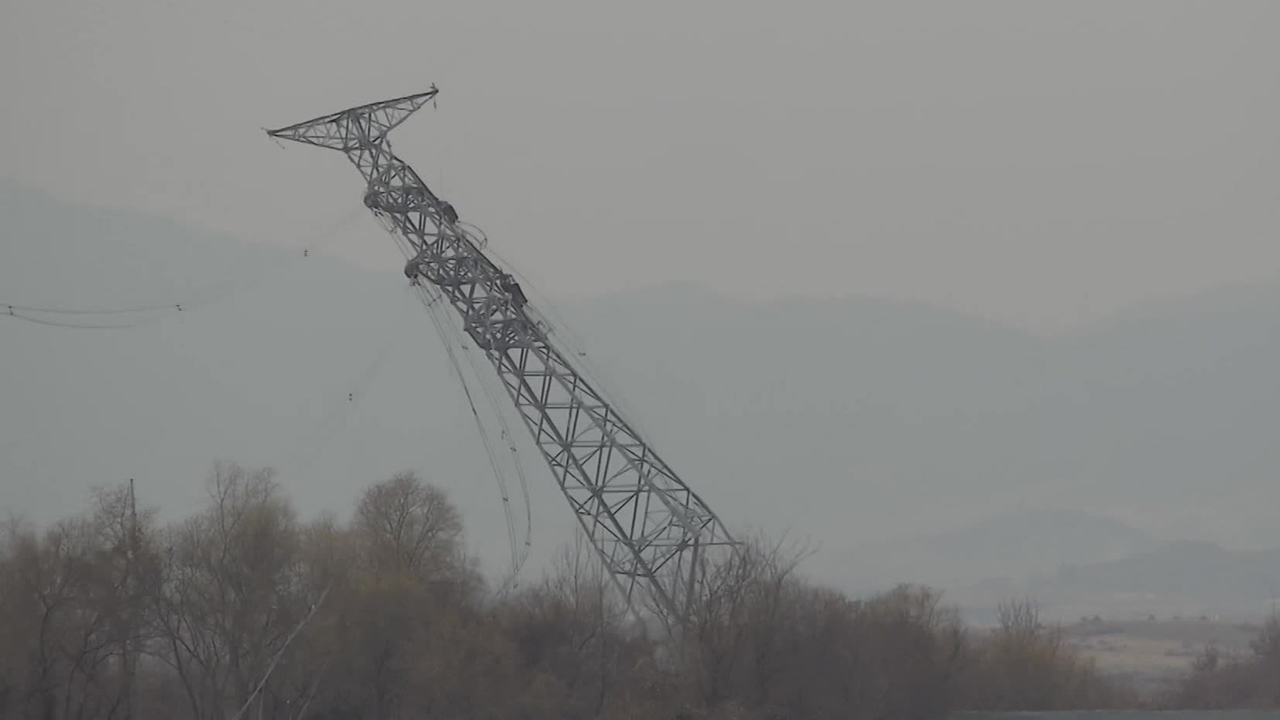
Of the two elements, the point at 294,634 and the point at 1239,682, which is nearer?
the point at 294,634

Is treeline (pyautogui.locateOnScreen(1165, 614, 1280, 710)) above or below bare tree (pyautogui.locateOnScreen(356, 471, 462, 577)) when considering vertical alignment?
below

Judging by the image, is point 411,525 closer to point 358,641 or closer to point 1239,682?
point 358,641

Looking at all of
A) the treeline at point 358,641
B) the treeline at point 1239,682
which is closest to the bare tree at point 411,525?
the treeline at point 358,641

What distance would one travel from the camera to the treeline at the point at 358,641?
51375mm

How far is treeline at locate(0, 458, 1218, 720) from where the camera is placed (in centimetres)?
5138

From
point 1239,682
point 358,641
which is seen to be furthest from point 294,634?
point 1239,682

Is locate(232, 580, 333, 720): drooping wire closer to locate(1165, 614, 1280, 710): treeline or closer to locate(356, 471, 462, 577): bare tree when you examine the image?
locate(356, 471, 462, 577): bare tree

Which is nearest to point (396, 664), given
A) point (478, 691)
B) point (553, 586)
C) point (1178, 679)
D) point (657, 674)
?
point (478, 691)

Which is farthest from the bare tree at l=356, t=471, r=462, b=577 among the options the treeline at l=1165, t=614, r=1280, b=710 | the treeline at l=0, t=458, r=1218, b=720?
the treeline at l=1165, t=614, r=1280, b=710

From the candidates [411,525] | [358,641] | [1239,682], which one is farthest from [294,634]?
[1239,682]

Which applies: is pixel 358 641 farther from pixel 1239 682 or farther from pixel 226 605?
pixel 1239 682

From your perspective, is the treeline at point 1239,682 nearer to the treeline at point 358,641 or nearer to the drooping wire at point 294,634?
the treeline at point 358,641

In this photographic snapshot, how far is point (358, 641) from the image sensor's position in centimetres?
5534

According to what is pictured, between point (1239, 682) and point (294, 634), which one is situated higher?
point (294, 634)
